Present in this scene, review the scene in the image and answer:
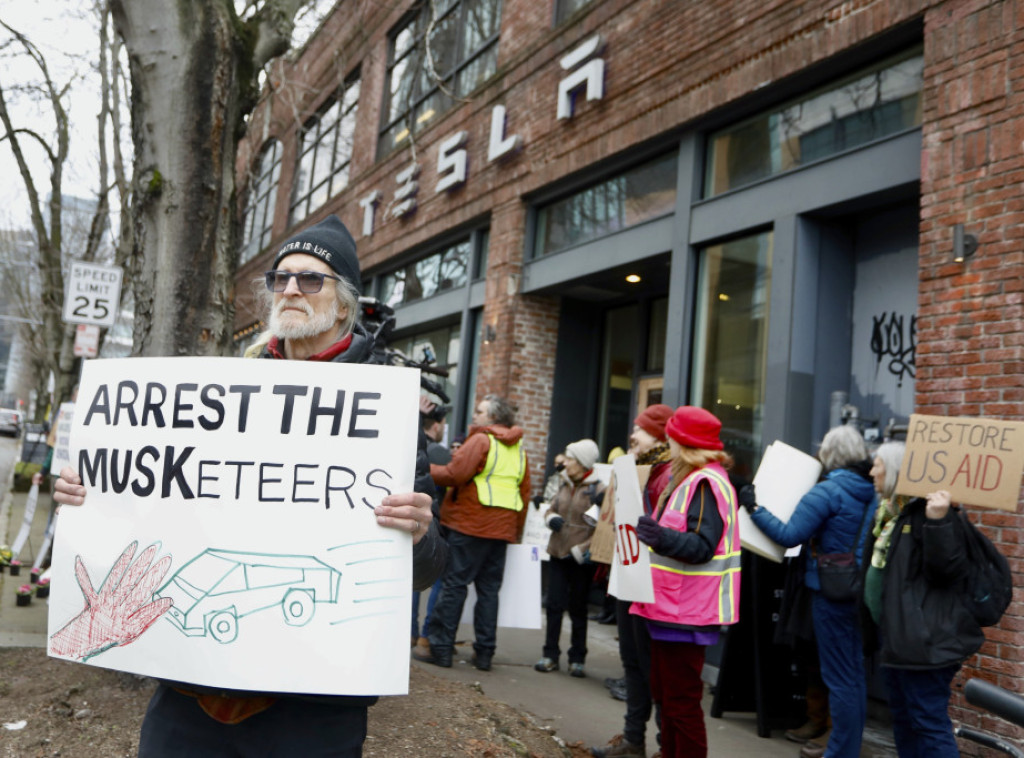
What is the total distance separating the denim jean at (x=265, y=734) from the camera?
6.29 feet

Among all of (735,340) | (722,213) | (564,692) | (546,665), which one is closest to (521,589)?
(546,665)

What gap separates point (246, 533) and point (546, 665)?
5128 mm

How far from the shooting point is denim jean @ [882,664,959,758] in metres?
3.72

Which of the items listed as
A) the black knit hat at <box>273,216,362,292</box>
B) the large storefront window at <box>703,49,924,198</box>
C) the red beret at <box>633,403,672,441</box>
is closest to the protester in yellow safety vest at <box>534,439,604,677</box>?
the red beret at <box>633,403,672,441</box>

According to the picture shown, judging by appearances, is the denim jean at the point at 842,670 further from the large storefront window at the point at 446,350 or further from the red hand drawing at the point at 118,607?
the large storefront window at the point at 446,350

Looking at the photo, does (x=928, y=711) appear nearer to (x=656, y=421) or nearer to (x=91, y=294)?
(x=656, y=421)

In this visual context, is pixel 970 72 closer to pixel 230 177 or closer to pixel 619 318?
pixel 230 177

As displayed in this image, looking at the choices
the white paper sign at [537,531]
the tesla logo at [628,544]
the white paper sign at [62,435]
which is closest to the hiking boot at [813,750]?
the tesla logo at [628,544]

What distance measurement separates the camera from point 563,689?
242 inches

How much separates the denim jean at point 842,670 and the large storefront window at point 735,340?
2.41 metres

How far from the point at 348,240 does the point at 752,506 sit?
3209 mm

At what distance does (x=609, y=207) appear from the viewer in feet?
30.2

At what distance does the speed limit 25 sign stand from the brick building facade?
3.35 meters

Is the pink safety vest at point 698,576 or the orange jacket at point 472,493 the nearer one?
the pink safety vest at point 698,576
